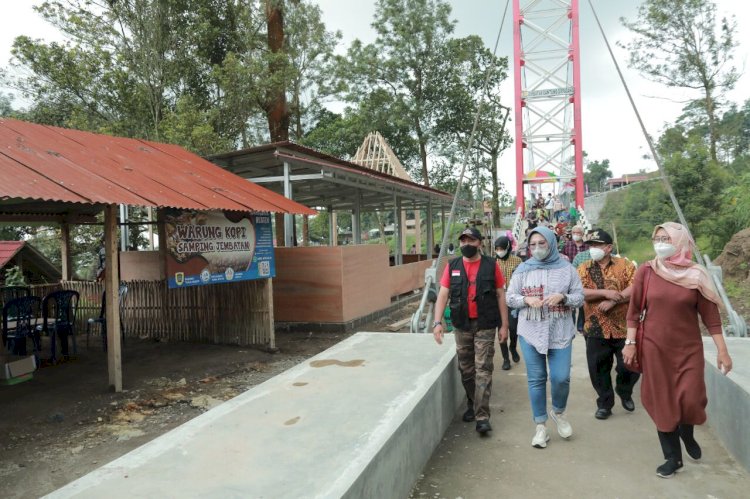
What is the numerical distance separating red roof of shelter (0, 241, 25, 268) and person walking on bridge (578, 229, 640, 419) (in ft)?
46.4

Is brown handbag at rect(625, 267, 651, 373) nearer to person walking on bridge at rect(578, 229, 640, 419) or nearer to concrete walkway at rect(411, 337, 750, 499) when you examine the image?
concrete walkway at rect(411, 337, 750, 499)

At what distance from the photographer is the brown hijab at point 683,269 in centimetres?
300

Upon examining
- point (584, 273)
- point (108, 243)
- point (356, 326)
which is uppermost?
point (108, 243)

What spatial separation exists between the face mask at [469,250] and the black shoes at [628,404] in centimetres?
187

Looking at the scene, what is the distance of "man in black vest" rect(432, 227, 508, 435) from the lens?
3.92 m

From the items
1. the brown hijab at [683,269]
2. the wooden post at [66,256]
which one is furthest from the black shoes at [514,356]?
the wooden post at [66,256]

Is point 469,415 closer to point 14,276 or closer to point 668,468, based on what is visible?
point 668,468

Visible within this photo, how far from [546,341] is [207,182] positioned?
6273 mm

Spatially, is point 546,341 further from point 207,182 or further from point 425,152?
point 425,152

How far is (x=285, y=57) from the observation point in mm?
17047

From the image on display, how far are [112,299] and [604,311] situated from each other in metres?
5.38

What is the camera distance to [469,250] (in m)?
4.02

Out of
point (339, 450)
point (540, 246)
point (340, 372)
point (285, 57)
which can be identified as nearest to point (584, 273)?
point (540, 246)

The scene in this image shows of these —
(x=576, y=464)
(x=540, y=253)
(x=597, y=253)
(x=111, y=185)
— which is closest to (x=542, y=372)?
(x=576, y=464)
